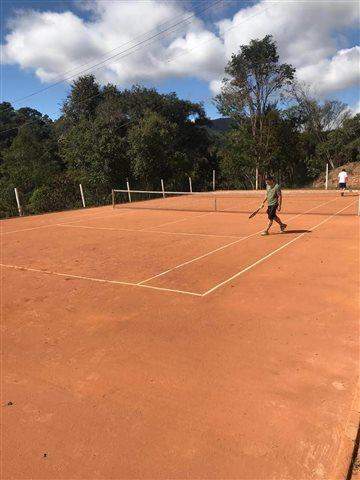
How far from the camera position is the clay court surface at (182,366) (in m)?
2.96

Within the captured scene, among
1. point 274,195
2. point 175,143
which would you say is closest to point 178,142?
point 175,143

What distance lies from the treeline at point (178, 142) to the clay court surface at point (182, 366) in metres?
18.2

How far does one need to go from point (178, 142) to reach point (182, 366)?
35.7 m

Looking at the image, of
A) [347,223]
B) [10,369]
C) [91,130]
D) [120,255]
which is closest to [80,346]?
[10,369]

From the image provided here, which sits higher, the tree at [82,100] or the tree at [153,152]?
the tree at [82,100]

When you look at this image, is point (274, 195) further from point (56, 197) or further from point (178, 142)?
point (178, 142)

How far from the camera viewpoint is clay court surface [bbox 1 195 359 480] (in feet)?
9.73

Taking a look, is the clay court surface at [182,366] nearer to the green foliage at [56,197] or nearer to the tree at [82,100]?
the green foliage at [56,197]

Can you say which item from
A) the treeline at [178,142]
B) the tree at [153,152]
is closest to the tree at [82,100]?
the treeline at [178,142]

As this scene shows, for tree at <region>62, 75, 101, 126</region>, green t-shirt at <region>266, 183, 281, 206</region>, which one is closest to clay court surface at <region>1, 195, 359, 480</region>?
green t-shirt at <region>266, 183, 281, 206</region>

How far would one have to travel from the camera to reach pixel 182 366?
4211 millimetres

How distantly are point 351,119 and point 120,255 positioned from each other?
35238 millimetres

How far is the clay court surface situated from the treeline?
59.7ft

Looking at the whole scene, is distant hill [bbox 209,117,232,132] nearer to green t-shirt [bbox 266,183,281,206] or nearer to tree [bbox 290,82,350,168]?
tree [bbox 290,82,350,168]
